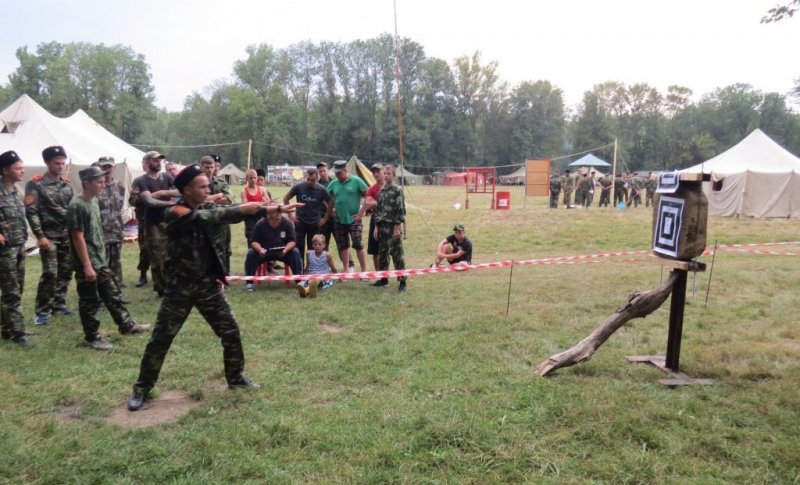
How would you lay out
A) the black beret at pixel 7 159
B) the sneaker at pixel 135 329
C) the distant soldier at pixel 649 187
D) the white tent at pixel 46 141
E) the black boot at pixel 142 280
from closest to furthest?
the black beret at pixel 7 159 → the sneaker at pixel 135 329 → the black boot at pixel 142 280 → the white tent at pixel 46 141 → the distant soldier at pixel 649 187

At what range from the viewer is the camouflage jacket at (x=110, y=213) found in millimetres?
6954

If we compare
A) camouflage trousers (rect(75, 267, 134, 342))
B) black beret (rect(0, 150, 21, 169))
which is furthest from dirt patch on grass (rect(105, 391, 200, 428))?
black beret (rect(0, 150, 21, 169))

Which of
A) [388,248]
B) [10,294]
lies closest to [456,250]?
[388,248]

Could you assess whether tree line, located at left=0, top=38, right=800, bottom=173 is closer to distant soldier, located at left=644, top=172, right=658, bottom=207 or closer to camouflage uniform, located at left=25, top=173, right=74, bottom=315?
distant soldier, located at left=644, top=172, right=658, bottom=207

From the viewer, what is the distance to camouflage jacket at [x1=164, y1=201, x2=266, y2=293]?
3.96 meters

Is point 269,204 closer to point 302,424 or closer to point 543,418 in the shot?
point 302,424

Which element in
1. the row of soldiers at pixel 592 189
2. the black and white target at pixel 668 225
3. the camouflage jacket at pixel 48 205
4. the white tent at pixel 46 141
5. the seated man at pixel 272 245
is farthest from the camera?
the row of soldiers at pixel 592 189

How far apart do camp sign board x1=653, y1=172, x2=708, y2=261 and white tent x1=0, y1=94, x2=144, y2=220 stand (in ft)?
44.5

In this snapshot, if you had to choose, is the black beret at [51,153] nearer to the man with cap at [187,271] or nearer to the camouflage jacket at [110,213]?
the camouflage jacket at [110,213]

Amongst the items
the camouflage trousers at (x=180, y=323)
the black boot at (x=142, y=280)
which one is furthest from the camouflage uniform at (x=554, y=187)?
the camouflage trousers at (x=180, y=323)

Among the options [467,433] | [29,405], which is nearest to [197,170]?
[29,405]

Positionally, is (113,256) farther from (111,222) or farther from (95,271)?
(95,271)

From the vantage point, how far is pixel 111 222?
701 cm

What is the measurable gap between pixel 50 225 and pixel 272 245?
2.97m
